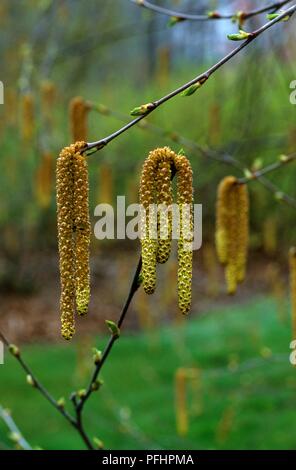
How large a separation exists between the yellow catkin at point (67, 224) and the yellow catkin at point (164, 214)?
0.43 ft

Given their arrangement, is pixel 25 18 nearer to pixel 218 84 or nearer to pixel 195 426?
pixel 218 84

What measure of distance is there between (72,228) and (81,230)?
15 mm

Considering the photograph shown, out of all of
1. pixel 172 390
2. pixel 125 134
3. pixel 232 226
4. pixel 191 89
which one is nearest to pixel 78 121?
pixel 232 226

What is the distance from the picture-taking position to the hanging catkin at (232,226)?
6.13 feet

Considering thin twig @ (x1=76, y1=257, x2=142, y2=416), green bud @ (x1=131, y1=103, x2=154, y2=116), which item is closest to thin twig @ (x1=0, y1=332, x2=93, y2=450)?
thin twig @ (x1=76, y1=257, x2=142, y2=416)

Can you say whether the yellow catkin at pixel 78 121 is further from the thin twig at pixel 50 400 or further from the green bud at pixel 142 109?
the green bud at pixel 142 109

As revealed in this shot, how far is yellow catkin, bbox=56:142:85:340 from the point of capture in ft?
3.76

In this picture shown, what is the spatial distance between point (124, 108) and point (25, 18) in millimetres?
2264

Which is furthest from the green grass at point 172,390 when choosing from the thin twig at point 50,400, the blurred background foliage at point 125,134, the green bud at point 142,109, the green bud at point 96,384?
the green bud at point 142,109

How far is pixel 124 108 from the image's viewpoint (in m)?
10.2

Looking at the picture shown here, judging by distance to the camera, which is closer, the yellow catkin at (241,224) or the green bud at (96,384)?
the green bud at (96,384)

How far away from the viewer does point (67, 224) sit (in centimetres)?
117
